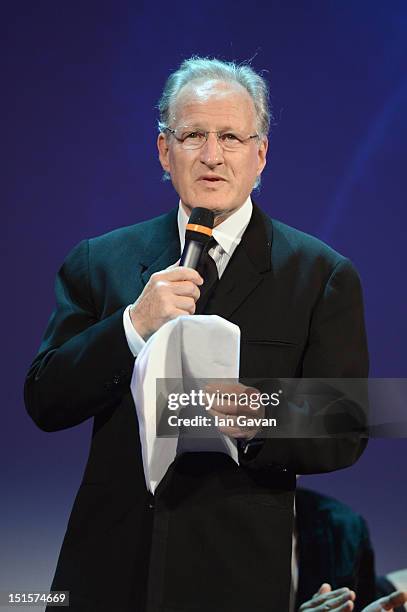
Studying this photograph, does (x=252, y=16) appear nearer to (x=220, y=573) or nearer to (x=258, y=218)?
(x=258, y=218)

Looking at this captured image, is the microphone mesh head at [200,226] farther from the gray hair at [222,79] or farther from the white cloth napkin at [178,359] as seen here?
the gray hair at [222,79]

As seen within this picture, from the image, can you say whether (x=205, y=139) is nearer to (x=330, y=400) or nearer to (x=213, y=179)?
(x=213, y=179)

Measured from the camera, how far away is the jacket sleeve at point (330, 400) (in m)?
1.68

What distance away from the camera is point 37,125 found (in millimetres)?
2531

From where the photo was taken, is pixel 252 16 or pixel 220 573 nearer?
pixel 220 573

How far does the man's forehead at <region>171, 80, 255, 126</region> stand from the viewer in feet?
6.13

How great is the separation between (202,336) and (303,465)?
1.17ft

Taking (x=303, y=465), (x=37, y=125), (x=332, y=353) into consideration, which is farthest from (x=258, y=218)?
(x=37, y=125)

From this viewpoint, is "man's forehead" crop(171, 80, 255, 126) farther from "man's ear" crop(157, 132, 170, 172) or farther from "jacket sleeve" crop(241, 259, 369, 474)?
"jacket sleeve" crop(241, 259, 369, 474)

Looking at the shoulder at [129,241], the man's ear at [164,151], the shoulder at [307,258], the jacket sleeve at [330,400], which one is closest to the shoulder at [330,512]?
the jacket sleeve at [330,400]

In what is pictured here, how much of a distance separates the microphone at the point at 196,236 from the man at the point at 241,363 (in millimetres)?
50

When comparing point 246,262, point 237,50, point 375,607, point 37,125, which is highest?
point 237,50

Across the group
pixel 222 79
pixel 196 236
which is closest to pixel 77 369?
pixel 196 236

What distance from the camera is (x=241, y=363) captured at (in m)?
1.76
